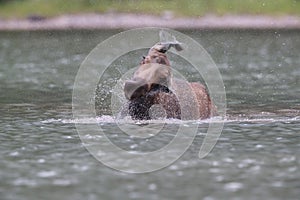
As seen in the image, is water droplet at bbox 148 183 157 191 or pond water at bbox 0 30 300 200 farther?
A: water droplet at bbox 148 183 157 191

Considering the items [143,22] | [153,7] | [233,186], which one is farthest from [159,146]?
[153,7]

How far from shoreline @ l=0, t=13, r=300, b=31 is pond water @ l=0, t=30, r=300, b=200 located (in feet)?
92.1

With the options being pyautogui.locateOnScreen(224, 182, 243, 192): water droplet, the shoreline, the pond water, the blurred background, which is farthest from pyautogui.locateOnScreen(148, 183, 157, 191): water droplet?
the blurred background

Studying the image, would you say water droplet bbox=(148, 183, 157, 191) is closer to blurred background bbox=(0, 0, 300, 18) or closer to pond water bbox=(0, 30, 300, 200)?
pond water bbox=(0, 30, 300, 200)

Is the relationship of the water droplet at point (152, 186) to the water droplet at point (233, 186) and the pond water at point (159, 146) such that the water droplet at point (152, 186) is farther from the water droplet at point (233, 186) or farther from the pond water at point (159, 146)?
the water droplet at point (233, 186)

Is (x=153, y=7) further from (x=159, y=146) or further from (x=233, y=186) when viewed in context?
(x=233, y=186)

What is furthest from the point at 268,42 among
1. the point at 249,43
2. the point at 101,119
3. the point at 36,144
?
the point at 36,144

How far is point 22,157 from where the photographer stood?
19688 mm

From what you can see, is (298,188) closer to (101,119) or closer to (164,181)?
(164,181)

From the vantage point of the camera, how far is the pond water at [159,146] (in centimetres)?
1647

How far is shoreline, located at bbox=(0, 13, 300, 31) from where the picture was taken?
2721 inches

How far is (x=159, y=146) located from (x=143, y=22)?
48962 mm

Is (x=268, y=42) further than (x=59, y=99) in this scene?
Yes

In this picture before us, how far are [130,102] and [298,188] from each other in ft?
27.9
